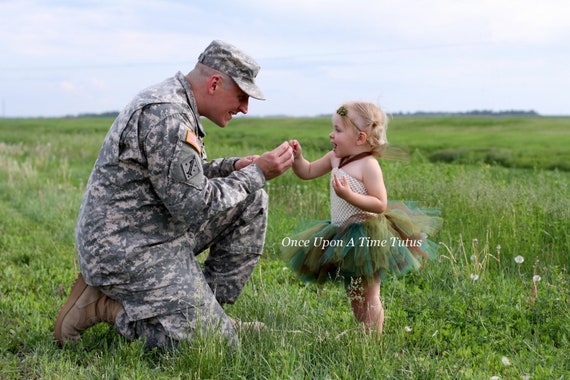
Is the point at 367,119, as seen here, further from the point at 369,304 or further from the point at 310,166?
the point at 369,304

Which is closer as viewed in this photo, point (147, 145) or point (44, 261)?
point (147, 145)

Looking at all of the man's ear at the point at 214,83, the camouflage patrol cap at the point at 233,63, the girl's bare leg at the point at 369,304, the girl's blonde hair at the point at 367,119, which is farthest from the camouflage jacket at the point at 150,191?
the girl's bare leg at the point at 369,304

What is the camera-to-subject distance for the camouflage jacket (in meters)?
3.83

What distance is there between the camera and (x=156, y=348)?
13.1 feet

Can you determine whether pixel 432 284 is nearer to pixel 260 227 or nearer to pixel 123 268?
pixel 260 227

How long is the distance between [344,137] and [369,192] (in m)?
0.39

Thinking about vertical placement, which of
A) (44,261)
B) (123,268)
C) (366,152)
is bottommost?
(44,261)

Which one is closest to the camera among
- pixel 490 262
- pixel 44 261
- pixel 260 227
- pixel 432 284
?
pixel 260 227

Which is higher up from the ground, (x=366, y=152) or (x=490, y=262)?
(x=366, y=152)

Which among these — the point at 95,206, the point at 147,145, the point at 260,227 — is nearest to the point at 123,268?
the point at 95,206

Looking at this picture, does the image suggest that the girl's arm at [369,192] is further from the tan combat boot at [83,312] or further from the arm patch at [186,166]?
the tan combat boot at [83,312]

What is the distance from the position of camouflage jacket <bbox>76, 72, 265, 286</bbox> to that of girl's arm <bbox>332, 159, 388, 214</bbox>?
539 mm

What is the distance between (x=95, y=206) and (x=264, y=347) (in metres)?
1.35

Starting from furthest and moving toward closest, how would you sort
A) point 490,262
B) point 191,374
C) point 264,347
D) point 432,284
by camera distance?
1. point 490,262
2. point 432,284
3. point 264,347
4. point 191,374
